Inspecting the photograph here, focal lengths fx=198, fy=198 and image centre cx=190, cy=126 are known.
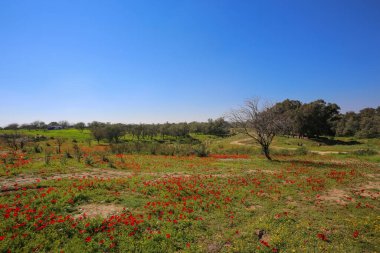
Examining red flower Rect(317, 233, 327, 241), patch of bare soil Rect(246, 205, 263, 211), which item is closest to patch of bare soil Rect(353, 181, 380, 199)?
patch of bare soil Rect(246, 205, 263, 211)

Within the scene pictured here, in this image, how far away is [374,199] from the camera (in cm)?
1141

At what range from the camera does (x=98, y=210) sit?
8.86m

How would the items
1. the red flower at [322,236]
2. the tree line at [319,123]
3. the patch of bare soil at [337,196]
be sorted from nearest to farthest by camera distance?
the red flower at [322,236]
the patch of bare soil at [337,196]
the tree line at [319,123]

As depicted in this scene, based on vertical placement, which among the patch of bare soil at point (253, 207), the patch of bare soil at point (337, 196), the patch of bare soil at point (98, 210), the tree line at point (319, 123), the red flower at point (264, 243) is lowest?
the patch of bare soil at point (253, 207)

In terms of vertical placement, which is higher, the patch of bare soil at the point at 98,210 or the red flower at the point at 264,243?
the patch of bare soil at the point at 98,210

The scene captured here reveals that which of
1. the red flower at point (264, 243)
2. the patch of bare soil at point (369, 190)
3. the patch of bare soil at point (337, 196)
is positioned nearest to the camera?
the red flower at point (264, 243)

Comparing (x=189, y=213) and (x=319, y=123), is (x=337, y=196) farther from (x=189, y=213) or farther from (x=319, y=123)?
(x=319, y=123)

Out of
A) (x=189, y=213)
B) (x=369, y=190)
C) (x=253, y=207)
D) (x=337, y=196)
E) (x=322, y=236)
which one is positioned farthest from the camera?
(x=369, y=190)

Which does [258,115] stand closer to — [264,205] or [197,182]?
[197,182]

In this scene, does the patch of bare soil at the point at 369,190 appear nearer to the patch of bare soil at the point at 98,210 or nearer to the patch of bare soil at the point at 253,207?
the patch of bare soil at the point at 253,207

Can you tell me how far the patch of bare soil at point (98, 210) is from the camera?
8.35 meters

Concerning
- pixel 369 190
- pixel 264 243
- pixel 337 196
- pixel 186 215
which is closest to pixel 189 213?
pixel 186 215

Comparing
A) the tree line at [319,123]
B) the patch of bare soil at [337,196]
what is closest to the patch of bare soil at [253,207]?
the patch of bare soil at [337,196]

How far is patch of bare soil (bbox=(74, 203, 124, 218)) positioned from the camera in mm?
8345
